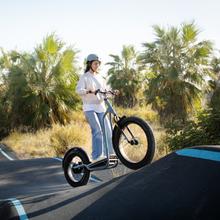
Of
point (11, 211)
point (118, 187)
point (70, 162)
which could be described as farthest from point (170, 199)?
point (70, 162)

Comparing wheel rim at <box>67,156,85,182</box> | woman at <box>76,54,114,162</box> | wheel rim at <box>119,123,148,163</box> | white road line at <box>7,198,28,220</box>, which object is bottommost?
wheel rim at <box>67,156,85,182</box>

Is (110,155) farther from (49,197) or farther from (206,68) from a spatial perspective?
(206,68)

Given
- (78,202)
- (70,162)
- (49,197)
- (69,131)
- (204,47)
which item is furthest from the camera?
(204,47)

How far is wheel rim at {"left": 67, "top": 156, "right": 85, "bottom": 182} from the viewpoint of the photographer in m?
6.32

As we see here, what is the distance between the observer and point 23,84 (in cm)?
2103

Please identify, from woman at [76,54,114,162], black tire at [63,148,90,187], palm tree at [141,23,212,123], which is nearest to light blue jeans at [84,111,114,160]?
woman at [76,54,114,162]

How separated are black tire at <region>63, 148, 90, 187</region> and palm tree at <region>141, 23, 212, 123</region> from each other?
1524cm

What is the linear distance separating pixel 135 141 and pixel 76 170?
117 cm

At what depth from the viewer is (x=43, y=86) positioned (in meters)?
20.6

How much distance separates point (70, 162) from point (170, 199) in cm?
401

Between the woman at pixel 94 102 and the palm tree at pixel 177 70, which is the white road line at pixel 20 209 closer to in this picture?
the woman at pixel 94 102

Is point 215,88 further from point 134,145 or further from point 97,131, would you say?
point 134,145

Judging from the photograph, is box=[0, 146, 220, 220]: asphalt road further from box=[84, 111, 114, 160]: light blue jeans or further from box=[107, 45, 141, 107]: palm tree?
box=[107, 45, 141, 107]: palm tree

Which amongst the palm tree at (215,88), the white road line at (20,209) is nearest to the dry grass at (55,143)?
the palm tree at (215,88)
